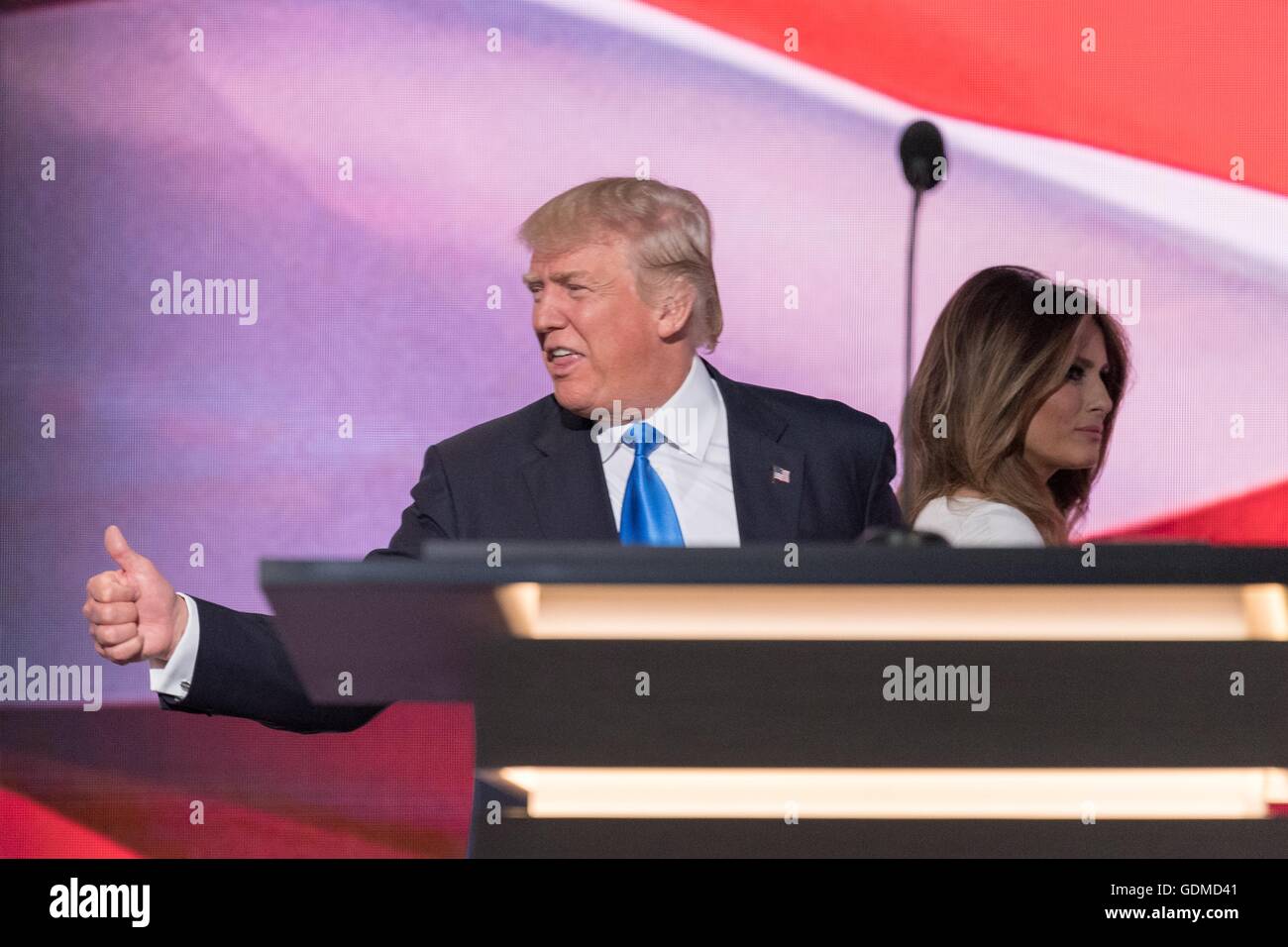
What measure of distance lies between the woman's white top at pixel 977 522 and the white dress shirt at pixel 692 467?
0.28 metres

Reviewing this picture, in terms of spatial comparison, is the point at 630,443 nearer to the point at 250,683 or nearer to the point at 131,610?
the point at 250,683

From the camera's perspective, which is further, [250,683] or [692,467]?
[692,467]

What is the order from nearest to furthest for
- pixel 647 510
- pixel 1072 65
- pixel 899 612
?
pixel 899 612
pixel 647 510
pixel 1072 65

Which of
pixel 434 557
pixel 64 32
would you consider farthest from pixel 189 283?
pixel 434 557

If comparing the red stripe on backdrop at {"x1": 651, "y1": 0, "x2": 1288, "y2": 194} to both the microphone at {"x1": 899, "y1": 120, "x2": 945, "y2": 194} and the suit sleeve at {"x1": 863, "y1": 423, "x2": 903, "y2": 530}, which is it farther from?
the suit sleeve at {"x1": 863, "y1": 423, "x2": 903, "y2": 530}

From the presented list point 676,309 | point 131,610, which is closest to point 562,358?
point 676,309

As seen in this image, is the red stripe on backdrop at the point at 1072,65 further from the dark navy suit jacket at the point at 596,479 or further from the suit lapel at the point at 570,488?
the suit lapel at the point at 570,488

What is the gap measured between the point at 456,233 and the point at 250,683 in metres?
1.84

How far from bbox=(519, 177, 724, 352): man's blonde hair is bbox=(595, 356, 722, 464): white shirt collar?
133 mm

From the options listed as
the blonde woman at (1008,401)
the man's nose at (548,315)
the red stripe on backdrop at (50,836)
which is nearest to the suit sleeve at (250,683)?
the man's nose at (548,315)

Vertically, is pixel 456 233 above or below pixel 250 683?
above

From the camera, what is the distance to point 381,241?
3.26 m

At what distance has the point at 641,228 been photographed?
2322 millimetres

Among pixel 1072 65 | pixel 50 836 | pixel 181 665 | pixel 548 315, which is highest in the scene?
pixel 1072 65
